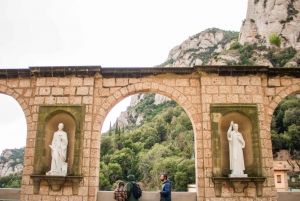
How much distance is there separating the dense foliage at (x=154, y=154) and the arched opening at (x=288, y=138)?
13.7 meters

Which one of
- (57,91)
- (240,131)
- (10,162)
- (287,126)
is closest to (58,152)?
(57,91)

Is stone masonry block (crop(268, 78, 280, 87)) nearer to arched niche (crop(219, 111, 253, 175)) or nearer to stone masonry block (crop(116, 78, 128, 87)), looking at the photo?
arched niche (crop(219, 111, 253, 175))

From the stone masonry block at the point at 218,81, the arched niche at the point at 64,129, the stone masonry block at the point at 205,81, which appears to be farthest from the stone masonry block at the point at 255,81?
the arched niche at the point at 64,129

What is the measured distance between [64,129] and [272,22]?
3125 inches

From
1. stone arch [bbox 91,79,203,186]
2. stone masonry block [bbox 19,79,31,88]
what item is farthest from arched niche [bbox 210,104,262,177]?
stone masonry block [bbox 19,79,31,88]

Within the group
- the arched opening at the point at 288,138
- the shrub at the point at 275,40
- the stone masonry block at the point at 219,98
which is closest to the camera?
the stone masonry block at the point at 219,98

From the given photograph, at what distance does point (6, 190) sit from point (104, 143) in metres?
43.3

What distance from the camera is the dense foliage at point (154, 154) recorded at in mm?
39656

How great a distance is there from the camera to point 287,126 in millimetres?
47094

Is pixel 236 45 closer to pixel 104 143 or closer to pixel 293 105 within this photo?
pixel 293 105

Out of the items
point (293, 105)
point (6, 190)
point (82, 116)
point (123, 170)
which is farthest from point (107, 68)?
point (293, 105)

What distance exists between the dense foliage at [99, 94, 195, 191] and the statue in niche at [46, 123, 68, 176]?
31125 mm

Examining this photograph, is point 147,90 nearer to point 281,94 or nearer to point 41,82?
point 41,82

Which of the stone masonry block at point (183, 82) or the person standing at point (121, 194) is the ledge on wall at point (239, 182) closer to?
the person standing at point (121, 194)
